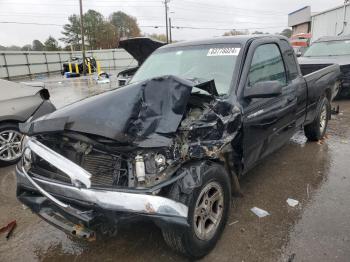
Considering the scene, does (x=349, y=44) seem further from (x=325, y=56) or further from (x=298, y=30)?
(x=298, y=30)

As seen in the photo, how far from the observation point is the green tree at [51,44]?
53525mm

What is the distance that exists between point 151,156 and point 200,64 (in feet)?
5.40

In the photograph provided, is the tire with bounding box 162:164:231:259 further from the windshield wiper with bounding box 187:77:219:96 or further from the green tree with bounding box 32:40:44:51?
the green tree with bounding box 32:40:44:51

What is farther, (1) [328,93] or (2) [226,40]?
(1) [328,93]

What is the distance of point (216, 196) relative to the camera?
112 inches

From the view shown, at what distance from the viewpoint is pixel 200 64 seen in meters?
3.67

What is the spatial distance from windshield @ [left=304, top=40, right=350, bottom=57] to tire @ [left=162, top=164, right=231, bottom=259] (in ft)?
31.3

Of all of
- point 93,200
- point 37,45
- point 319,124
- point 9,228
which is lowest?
point 9,228

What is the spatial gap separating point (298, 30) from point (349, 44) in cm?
4455

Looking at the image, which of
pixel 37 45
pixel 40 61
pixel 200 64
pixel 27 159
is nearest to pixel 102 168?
pixel 27 159

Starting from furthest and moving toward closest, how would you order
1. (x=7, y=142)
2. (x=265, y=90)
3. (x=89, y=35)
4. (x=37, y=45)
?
(x=89, y=35) → (x=37, y=45) → (x=7, y=142) → (x=265, y=90)

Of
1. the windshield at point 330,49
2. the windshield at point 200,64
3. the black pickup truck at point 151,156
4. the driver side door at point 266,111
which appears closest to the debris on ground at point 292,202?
the driver side door at point 266,111

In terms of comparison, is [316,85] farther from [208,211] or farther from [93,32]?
[93,32]

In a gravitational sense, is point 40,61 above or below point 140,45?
below
